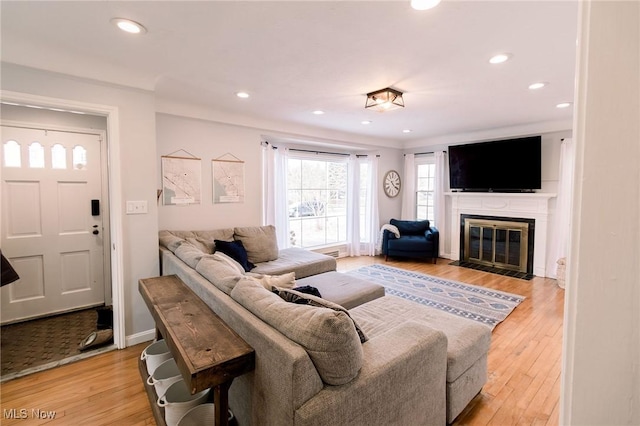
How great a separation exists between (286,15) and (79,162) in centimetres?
300

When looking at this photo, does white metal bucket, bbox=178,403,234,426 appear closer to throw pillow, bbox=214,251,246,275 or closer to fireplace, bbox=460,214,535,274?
throw pillow, bbox=214,251,246,275

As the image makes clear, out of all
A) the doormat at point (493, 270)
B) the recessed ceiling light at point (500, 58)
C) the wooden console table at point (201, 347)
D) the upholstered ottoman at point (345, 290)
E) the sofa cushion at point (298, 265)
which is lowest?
the doormat at point (493, 270)

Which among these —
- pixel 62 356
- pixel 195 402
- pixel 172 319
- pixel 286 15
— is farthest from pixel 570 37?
pixel 62 356

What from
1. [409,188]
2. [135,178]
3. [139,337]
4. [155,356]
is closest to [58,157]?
[135,178]

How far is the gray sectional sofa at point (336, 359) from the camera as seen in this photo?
3.90 ft

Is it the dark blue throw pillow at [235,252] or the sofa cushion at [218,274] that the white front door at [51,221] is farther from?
the sofa cushion at [218,274]

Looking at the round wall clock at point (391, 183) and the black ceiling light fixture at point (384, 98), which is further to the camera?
the round wall clock at point (391, 183)

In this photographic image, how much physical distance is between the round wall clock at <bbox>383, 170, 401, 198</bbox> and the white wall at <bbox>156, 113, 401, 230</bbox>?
96.0 inches

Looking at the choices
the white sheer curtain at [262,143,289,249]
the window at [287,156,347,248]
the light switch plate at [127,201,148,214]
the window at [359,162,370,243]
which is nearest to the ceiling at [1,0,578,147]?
the light switch plate at [127,201,148,214]

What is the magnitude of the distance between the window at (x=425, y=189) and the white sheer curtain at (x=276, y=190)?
2.96 metres

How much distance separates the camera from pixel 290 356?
1154mm

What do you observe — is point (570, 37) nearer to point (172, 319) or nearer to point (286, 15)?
point (286, 15)

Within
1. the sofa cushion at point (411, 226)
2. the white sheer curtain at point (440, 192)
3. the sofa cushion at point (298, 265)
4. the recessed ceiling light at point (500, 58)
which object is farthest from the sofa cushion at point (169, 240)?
the white sheer curtain at point (440, 192)

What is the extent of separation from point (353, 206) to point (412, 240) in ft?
4.33
